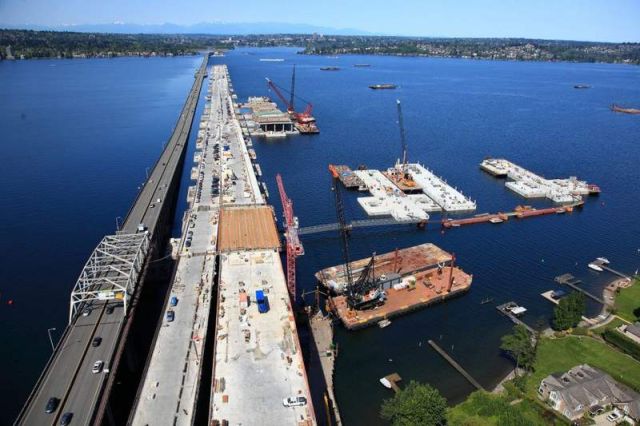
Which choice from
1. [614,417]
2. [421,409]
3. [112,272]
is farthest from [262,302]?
[614,417]

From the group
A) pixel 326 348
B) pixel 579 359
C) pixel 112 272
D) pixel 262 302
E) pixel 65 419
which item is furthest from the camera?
pixel 112 272

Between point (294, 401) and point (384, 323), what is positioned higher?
point (294, 401)

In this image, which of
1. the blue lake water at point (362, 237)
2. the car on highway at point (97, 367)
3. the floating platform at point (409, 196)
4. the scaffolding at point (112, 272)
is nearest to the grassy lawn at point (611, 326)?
the blue lake water at point (362, 237)

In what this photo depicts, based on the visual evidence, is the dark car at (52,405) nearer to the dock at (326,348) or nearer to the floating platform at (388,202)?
the dock at (326,348)

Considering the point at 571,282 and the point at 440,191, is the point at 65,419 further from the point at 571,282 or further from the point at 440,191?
the point at 440,191

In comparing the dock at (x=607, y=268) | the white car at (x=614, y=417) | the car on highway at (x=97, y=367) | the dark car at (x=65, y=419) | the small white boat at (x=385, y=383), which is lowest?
the small white boat at (x=385, y=383)

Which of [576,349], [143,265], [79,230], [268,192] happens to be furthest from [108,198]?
[576,349]

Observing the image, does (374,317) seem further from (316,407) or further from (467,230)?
(467,230)

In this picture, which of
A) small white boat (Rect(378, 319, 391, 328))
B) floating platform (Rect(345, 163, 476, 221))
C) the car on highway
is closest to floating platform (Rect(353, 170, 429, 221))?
floating platform (Rect(345, 163, 476, 221))
